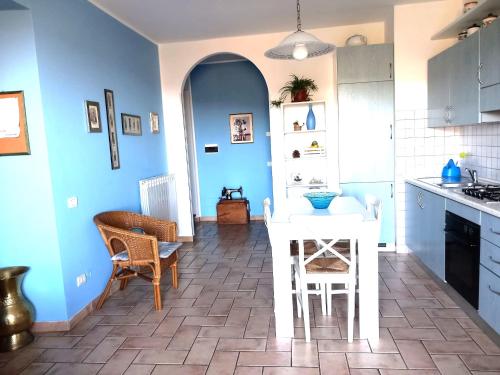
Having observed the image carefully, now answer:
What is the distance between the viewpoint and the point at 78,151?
2977mm

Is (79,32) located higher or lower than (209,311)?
higher

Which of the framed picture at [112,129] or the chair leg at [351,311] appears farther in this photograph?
the framed picture at [112,129]

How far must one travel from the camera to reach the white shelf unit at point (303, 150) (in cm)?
466

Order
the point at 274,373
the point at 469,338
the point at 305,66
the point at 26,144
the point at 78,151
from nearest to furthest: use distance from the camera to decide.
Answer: the point at 274,373, the point at 469,338, the point at 26,144, the point at 78,151, the point at 305,66

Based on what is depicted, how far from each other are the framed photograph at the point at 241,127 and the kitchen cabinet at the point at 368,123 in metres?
2.34

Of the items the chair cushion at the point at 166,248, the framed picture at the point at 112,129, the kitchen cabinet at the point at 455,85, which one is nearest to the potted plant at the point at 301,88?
the kitchen cabinet at the point at 455,85

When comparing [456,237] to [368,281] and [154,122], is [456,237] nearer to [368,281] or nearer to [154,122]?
[368,281]

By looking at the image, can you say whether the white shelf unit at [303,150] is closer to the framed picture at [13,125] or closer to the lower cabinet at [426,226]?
the lower cabinet at [426,226]

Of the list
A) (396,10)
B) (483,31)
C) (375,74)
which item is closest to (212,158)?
(375,74)

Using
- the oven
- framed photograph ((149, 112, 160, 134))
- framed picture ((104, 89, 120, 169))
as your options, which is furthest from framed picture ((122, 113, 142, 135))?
the oven

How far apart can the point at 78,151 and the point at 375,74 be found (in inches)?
123

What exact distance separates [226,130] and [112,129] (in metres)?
2.96

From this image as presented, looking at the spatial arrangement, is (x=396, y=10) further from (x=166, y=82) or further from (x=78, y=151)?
(x=78, y=151)

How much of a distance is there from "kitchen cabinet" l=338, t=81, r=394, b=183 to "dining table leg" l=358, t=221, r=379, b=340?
6.35 feet
